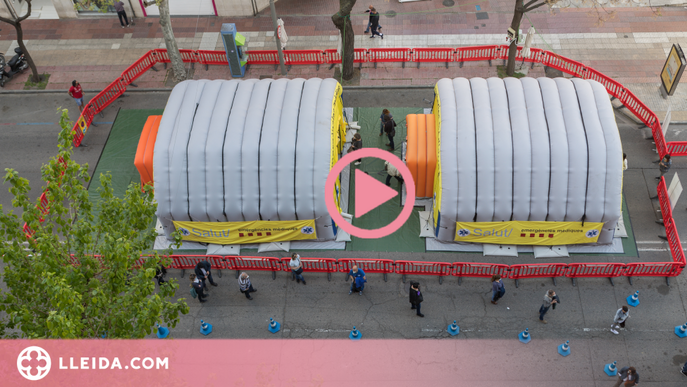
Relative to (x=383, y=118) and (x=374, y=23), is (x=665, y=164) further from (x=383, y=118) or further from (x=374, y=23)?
(x=374, y=23)

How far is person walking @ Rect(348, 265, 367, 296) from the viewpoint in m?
19.9

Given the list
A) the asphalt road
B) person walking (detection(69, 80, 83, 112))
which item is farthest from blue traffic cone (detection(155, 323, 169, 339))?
person walking (detection(69, 80, 83, 112))

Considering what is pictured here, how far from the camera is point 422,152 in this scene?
2242 centimetres

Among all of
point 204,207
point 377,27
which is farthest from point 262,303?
point 377,27

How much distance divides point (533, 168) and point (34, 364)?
55.0 feet

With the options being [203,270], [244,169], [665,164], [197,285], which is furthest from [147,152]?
[665,164]

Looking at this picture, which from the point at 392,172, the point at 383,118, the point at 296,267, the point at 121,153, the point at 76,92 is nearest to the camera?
the point at 296,267

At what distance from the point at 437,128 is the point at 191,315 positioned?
11870 mm

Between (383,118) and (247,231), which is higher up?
(383,118)

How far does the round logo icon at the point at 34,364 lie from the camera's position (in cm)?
1287

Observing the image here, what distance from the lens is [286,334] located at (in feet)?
65.5

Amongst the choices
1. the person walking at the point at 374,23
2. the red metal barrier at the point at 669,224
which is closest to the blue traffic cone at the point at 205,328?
the red metal barrier at the point at 669,224

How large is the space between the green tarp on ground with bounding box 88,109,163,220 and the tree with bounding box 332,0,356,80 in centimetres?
974
